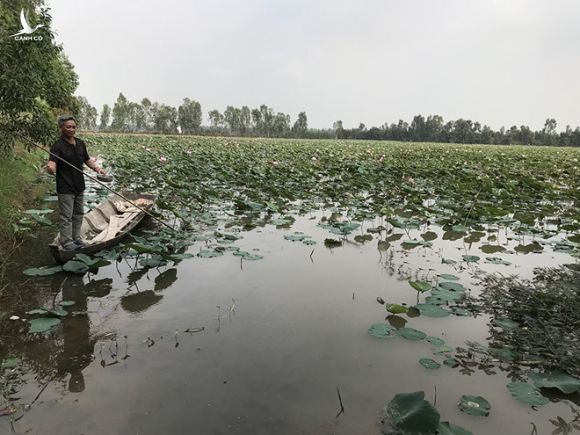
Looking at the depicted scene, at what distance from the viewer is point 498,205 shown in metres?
7.96

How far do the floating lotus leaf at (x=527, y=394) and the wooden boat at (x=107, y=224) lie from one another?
437 cm

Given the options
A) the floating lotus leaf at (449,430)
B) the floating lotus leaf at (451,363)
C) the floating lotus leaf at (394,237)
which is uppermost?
the floating lotus leaf at (394,237)

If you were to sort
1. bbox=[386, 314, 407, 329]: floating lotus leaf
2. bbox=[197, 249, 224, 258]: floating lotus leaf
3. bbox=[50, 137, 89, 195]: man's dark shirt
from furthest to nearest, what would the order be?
bbox=[197, 249, 224, 258]: floating lotus leaf < bbox=[50, 137, 89, 195]: man's dark shirt < bbox=[386, 314, 407, 329]: floating lotus leaf

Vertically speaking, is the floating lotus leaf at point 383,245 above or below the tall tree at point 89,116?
below

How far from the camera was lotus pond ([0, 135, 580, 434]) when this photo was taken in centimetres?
229

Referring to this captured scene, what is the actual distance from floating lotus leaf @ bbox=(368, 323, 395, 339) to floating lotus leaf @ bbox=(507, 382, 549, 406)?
3.01ft

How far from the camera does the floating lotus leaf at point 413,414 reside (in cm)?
193

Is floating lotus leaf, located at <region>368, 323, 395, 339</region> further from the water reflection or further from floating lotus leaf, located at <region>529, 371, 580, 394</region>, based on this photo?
the water reflection

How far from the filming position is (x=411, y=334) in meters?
3.13

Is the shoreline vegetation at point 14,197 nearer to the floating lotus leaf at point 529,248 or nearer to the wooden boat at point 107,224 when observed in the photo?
the wooden boat at point 107,224

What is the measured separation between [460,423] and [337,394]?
28.3 inches

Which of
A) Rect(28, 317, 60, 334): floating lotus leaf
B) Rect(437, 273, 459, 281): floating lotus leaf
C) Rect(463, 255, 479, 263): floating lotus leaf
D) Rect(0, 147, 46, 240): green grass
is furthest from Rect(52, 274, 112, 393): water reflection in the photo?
Rect(463, 255, 479, 263): floating lotus leaf

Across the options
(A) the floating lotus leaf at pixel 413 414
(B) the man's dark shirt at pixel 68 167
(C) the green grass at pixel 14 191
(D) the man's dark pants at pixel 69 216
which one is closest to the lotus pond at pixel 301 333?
(A) the floating lotus leaf at pixel 413 414

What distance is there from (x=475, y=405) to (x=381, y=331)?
37.1 inches
